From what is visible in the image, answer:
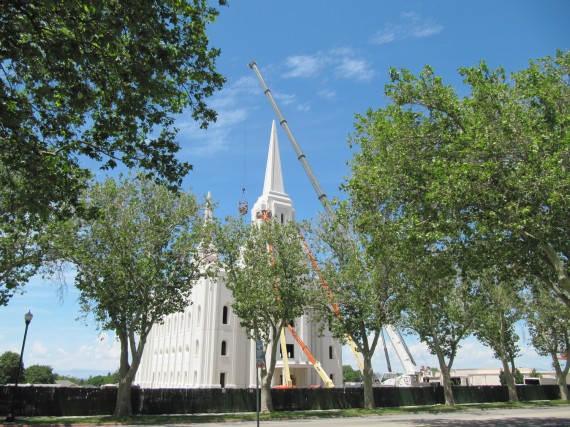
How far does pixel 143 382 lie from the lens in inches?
2820

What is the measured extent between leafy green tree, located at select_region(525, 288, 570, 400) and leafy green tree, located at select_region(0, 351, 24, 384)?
82843mm

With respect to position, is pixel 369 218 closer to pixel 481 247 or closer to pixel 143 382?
pixel 481 247

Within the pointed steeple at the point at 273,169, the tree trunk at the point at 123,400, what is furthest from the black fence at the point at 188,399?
the pointed steeple at the point at 273,169

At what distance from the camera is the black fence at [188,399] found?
27906 mm

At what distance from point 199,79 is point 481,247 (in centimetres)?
1266

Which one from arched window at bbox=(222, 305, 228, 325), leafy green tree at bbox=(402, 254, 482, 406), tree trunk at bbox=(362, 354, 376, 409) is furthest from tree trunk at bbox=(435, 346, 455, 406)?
arched window at bbox=(222, 305, 228, 325)

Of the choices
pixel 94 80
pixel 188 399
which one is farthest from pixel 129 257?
pixel 94 80

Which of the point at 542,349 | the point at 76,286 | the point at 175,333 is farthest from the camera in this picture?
the point at 175,333

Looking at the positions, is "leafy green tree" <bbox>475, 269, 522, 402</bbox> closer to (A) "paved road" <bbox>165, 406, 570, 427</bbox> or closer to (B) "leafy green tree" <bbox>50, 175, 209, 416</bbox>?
(A) "paved road" <bbox>165, 406, 570, 427</bbox>

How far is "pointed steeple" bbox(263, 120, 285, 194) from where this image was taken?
70.9 m

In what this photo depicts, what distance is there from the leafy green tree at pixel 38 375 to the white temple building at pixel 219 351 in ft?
229

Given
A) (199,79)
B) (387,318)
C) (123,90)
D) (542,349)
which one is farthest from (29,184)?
(542,349)

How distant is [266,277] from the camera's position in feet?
106

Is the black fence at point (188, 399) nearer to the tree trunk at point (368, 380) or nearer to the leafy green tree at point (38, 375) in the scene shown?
the tree trunk at point (368, 380)
